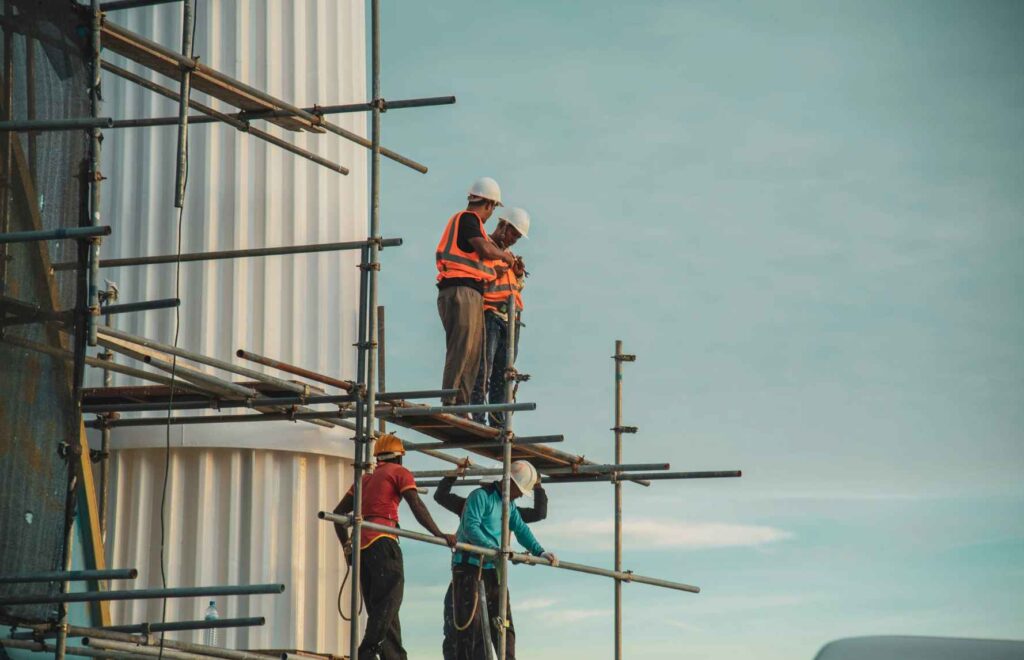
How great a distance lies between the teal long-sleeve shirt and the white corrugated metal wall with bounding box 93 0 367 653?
2002mm

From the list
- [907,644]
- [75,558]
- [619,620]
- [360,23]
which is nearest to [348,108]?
[360,23]

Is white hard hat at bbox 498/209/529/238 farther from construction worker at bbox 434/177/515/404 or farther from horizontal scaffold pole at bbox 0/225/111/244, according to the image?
horizontal scaffold pole at bbox 0/225/111/244

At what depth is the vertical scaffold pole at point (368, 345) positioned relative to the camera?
42.7 ft

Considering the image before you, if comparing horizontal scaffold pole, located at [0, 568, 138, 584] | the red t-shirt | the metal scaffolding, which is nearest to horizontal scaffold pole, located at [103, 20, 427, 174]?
the metal scaffolding

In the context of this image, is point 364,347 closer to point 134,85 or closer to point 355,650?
point 355,650

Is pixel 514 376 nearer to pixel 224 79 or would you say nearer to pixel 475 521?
pixel 475 521

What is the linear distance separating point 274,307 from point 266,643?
125 inches

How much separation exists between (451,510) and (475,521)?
49cm

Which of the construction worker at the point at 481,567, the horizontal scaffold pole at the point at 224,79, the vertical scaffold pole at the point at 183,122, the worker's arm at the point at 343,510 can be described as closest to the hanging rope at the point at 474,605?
the construction worker at the point at 481,567

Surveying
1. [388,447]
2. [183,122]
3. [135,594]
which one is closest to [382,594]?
[388,447]

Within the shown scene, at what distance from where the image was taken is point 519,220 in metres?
16.3

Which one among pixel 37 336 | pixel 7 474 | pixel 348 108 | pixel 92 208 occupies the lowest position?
pixel 7 474

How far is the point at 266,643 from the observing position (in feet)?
52.1

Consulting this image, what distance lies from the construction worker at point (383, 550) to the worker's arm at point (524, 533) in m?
1.54
